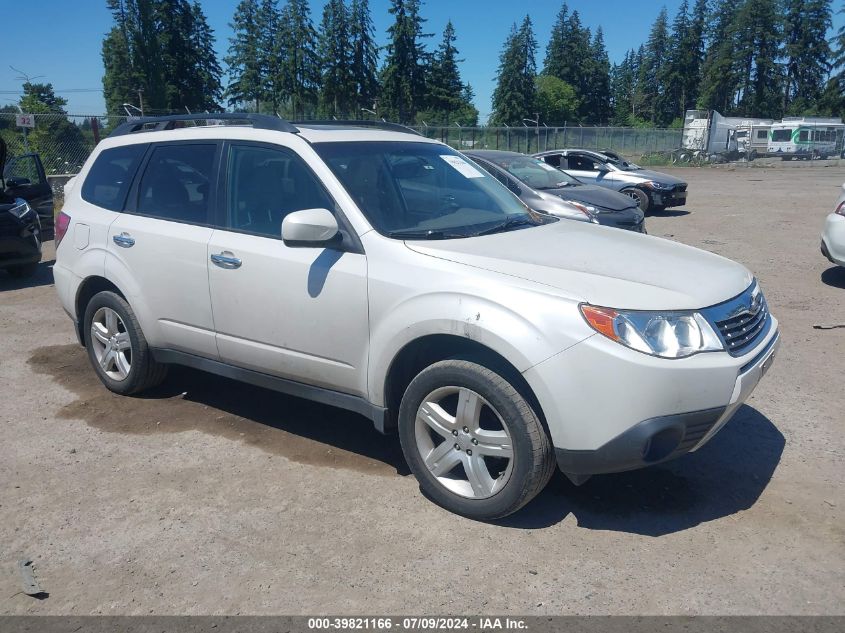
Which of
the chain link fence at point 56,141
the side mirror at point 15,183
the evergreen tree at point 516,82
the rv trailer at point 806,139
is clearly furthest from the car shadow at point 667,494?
the evergreen tree at point 516,82

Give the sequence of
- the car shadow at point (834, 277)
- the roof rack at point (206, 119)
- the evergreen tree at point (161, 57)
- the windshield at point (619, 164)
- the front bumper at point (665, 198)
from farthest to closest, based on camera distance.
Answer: the evergreen tree at point (161, 57)
the windshield at point (619, 164)
the front bumper at point (665, 198)
the car shadow at point (834, 277)
the roof rack at point (206, 119)

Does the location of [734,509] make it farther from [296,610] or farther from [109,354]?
[109,354]

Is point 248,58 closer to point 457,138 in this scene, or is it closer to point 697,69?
point 457,138

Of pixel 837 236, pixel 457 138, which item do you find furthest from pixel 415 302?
pixel 457 138

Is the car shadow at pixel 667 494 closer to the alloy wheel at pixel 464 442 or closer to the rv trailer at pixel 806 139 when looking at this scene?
the alloy wheel at pixel 464 442

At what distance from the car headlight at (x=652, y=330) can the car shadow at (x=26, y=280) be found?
8.53 metres

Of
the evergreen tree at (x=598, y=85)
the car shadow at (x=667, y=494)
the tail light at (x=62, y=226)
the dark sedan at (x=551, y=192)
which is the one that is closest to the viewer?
the car shadow at (x=667, y=494)

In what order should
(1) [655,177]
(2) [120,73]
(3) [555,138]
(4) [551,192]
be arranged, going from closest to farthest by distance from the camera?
(4) [551,192], (1) [655,177], (3) [555,138], (2) [120,73]

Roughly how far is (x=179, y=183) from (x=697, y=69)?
10923cm

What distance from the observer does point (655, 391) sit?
10.1ft

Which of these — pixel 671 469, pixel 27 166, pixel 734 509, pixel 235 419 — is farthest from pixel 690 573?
pixel 27 166

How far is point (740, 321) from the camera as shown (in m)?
3.52

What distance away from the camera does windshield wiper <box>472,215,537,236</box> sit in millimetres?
4117

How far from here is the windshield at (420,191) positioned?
4.02m
